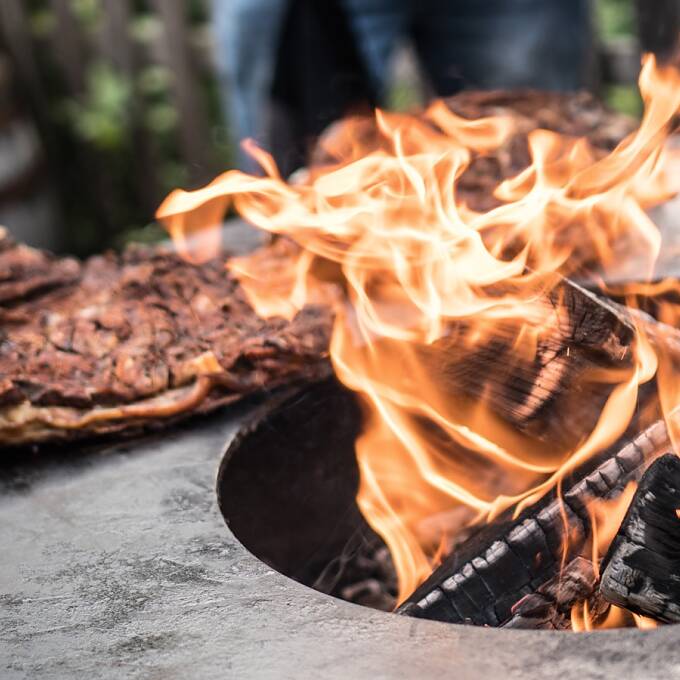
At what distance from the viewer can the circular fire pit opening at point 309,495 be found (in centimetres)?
215

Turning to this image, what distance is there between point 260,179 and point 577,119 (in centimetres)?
112

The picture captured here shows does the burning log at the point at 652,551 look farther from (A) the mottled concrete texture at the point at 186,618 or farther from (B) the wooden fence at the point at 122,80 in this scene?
(B) the wooden fence at the point at 122,80

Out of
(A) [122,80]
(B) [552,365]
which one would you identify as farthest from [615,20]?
(B) [552,365]

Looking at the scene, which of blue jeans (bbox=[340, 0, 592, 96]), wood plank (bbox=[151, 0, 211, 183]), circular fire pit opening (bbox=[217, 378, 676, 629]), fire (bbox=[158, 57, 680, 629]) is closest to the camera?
fire (bbox=[158, 57, 680, 629])

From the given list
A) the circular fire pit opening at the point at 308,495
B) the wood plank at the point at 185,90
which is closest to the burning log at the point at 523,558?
the circular fire pit opening at the point at 308,495

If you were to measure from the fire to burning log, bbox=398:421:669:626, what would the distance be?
0.06 meters

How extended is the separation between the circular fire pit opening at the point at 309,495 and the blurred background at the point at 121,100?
4.09 meters

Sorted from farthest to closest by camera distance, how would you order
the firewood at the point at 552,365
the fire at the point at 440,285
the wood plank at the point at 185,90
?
1. the wood plank at the point at 185,90
2. the fire at the point at 440,285
3. the firewood at the point at 552,365

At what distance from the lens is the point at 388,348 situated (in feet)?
7.39

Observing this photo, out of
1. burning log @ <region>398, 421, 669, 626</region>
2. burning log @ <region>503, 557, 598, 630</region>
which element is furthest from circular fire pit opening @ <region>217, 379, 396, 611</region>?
burning log @ <region>503, 557, 598, 630</region>

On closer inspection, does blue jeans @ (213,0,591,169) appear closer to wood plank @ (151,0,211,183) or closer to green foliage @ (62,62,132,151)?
wood plank @ (151,0,211,183)

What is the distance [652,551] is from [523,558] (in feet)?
0.91

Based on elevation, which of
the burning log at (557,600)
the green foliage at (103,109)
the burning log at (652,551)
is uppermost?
the green foliage at (103,109)

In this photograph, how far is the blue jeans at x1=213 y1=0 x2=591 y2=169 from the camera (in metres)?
4.12
